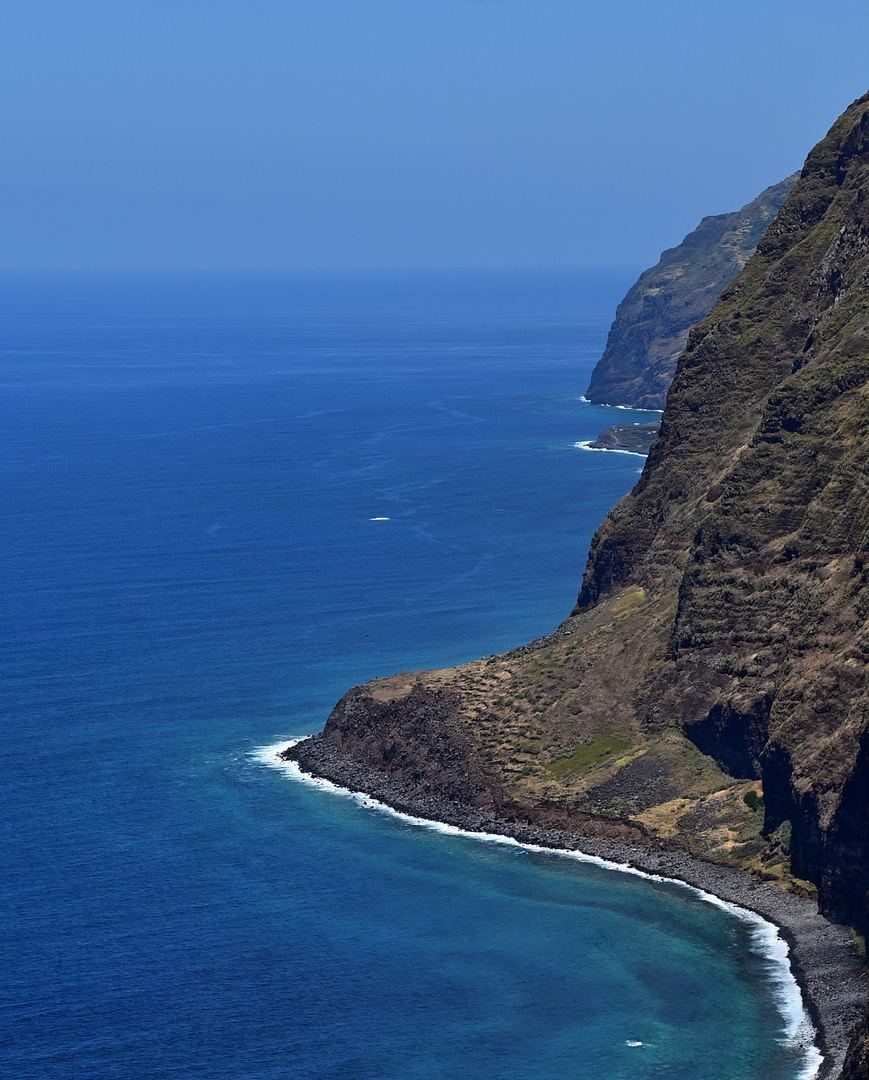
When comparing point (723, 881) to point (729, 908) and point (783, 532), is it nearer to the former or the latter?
point (729, 908)

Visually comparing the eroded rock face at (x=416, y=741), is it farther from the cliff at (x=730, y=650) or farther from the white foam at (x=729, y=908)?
the white foam at (x=729, y=908)

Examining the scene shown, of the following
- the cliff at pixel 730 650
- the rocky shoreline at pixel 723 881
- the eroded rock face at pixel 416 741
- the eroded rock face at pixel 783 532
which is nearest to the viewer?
the rocky shoreline at pixel 723 881

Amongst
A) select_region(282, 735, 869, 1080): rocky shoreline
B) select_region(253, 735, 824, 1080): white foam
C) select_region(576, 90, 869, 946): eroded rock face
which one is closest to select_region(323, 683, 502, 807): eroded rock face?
select_region(282, 735, 869, 1080): rocky shoreline

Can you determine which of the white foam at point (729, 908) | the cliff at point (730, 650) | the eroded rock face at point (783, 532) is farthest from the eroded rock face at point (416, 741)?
the eroded rock face at point (783, 532)

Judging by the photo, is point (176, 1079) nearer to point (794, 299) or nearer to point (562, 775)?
point (562, 775)

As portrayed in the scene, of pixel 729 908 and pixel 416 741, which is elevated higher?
pixel 416 741

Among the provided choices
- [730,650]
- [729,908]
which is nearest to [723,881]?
[729,908]

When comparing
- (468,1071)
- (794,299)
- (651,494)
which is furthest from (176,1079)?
(794,299)
